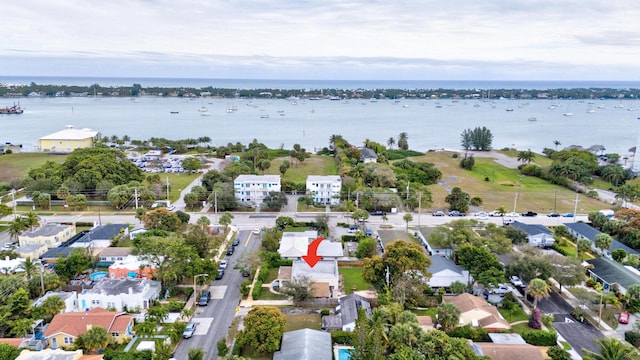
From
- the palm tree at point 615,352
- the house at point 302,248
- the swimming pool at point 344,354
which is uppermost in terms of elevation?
the palm tree at point 615,352

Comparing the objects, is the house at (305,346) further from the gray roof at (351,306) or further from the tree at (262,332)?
the gray roof at (351,306)

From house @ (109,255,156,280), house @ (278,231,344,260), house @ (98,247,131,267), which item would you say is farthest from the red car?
house @ (98,247,131,267)

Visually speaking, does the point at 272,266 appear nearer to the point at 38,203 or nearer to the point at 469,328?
the point at 469,328

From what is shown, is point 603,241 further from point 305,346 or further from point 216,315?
point 216,315

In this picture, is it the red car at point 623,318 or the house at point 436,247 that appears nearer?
the red car at point 623,318

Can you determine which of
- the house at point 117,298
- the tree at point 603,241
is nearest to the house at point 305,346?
the house at point 117,298

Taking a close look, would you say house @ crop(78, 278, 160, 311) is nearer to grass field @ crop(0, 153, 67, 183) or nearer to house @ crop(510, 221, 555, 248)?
house @ crop(510, 221, 555, 248)

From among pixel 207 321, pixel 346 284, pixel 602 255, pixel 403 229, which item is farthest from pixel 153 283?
pixel 602 255

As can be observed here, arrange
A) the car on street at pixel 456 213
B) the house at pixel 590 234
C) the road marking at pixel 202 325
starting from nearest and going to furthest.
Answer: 1. the road marking at pixel 202 325
2. the house at pixel 590 234
3. the car on street at pixel 456 213
